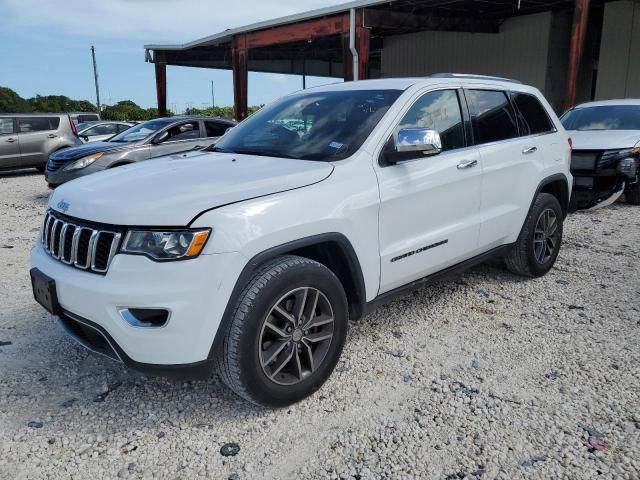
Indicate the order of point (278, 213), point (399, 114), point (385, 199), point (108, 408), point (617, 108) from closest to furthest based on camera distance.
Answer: point (278, 213) < point (108, 408) < point (385, 199) < point (399, 114) < point (617, 108)

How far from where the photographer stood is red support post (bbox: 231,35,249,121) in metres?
21.3

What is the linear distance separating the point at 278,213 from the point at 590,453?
1814 mm

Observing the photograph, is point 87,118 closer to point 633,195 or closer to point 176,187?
point 633,195

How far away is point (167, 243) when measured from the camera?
2428 mm

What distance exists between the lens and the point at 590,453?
2.48 m

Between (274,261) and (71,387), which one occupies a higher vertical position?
(274,261)

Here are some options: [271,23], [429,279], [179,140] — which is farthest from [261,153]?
[271,23]

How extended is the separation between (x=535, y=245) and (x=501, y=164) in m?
1.06

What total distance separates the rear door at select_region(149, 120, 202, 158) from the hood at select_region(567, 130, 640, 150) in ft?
20.0

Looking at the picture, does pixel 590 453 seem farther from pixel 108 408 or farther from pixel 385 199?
pixel 108 408

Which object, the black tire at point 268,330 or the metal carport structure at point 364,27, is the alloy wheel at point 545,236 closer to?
the black tire at point 268,330

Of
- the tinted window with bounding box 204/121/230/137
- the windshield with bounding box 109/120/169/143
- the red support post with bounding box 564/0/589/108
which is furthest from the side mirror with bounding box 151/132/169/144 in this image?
the red support post with bounding box 564/0/589/108

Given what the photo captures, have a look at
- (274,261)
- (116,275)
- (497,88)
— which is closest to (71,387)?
(116,275)

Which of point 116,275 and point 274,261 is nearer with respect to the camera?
point 116,275
